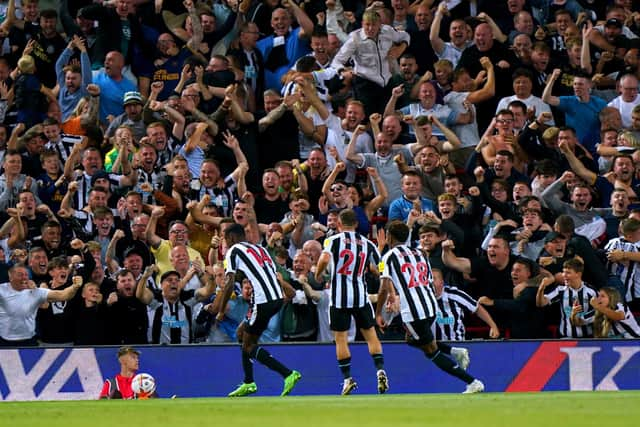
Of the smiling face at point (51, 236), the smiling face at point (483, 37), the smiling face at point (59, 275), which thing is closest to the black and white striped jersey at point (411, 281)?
the smiling face at point (59, 275)

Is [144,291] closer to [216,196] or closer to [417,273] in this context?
[216,196]

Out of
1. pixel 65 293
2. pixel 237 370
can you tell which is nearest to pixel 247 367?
pixel 237 370

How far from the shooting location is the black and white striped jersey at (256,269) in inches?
567

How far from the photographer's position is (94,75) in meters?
19.4

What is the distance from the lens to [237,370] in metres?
15.1

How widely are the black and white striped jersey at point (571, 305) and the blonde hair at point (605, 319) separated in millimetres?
110

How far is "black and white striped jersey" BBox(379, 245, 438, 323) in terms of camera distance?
14.1m

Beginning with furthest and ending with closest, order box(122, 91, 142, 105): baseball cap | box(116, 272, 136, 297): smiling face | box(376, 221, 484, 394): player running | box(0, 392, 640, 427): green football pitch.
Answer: box(122, 91, 142, 105): baseball cap
box(116, 272, 136, 297): smiling face
box(376, 221, 484, 394): player running
box(0, 392, 640, 427): green football pitch

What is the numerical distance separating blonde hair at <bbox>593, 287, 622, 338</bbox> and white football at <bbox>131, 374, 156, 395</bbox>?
190 inches

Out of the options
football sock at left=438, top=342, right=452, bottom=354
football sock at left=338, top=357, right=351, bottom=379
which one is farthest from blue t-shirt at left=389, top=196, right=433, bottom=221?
football sock at left=338, top=357, right=351, bottom=379

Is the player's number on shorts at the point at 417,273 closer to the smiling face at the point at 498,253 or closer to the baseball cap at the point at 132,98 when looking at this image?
the smiling face at the point at 498,253

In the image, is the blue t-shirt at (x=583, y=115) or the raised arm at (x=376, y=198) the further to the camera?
the blue t-shirt at (x=583, y=115)

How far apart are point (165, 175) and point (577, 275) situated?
556 centimetres

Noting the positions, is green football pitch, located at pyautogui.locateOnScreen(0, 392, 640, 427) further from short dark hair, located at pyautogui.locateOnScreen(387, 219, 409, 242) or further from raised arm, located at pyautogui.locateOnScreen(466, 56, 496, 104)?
raised arm, located at pyautogui.locateOnScreen(466, 56, 496, 104)
